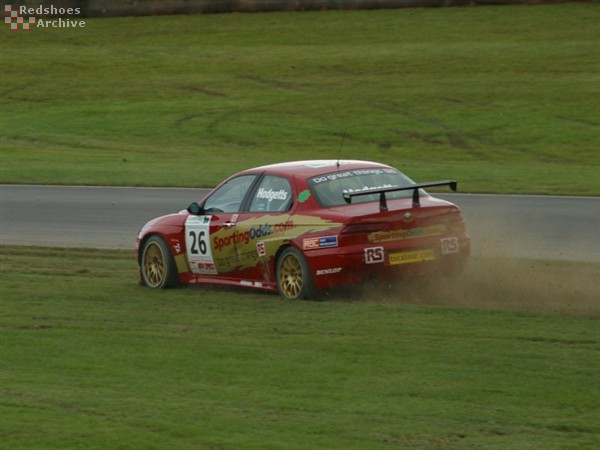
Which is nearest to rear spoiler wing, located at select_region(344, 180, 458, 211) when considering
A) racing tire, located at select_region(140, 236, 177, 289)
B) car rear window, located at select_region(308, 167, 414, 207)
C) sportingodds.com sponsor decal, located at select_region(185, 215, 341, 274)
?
car rear window, located at select_region(308, 167, 414, 207)

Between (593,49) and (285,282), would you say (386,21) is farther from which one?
(285,282)

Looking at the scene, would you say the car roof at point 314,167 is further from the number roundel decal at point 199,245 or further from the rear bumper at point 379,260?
the rear bumper at point 379,260

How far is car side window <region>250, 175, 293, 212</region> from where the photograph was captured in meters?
12.4

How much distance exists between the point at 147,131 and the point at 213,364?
24111 mm

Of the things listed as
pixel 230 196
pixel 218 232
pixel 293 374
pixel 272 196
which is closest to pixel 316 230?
pixel 272 196

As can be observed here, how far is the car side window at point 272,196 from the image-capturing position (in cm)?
1236

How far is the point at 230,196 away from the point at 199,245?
2.07 feet

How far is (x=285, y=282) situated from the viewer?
1213cm

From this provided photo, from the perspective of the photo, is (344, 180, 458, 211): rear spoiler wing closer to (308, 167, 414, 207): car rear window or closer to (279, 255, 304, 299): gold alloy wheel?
(308, 167, 414, 207): car rear window

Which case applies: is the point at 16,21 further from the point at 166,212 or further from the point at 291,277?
the point at 291,277

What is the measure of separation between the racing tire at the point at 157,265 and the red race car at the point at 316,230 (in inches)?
6.5

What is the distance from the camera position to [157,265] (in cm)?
1380

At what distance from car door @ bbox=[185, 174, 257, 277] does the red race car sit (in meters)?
0.01

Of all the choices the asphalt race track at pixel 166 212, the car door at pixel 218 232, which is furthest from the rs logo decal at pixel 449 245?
the asphalt race track at pixel 166 212
